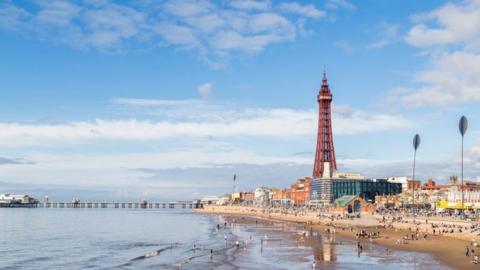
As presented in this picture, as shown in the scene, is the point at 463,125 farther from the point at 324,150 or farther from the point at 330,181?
the point at 324,150

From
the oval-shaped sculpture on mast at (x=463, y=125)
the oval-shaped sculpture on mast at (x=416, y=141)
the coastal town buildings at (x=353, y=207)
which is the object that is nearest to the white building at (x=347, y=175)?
the coastal town buildings at (x=353, y=207)

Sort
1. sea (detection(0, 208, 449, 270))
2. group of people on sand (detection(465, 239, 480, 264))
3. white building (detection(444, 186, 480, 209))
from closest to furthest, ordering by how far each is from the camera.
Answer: group of people on sand (detection(465, 239, 480, 264)), sea (detection(0, 208, 449, 270)), white building (detection(444, 186, 480, 209))

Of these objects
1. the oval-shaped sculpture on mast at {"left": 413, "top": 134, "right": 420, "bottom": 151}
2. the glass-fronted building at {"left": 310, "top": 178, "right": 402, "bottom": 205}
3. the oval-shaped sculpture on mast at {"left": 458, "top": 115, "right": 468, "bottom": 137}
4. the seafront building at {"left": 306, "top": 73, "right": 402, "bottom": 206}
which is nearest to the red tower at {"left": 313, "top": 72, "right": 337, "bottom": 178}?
the seafront building at {"left": 306, "top": 73, "right": 402, "bottom": 206}

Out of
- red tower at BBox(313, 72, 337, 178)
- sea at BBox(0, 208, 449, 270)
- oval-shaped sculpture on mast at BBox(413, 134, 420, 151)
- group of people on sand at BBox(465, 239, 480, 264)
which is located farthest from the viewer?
red tower at BBox(313, 72, 337, 178)

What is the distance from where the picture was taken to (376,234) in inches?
2837

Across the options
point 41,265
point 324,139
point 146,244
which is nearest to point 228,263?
point 41,265

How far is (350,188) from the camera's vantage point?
Result: 184 metres

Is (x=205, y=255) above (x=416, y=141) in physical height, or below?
below

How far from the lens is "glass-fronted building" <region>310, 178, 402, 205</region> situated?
602 feet

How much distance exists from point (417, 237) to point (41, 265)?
1606 inches

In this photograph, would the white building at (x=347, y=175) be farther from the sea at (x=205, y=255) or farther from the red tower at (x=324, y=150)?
the sea at (x=205, y=255)

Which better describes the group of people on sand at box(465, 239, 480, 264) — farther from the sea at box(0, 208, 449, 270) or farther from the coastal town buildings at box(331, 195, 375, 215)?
the coastal town buildings at box(331, 195, 375, 215)

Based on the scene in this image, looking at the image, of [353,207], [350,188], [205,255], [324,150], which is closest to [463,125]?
[353,207]

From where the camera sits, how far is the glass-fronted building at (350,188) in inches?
7224
